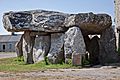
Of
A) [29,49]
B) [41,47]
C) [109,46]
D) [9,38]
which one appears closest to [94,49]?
[109,46]

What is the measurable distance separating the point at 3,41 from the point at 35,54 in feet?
194

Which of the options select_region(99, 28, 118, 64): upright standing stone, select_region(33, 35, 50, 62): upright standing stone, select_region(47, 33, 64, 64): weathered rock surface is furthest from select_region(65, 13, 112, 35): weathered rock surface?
select_region(33, 35, 50, 62): upright standing stone

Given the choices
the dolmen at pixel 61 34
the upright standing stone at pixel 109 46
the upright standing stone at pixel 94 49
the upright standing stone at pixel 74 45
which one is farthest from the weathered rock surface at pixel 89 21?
the upright standing stone at pixel 94 49

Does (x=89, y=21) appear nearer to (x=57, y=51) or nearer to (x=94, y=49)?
(x=57, y=51)

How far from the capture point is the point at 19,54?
88.6ft

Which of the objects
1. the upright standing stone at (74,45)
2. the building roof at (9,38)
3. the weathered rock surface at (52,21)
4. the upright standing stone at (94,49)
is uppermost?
the weathered rock surface at (52,21)

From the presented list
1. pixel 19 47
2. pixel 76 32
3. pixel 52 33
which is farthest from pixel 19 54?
pixel 76 32

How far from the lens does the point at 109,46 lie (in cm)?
2177

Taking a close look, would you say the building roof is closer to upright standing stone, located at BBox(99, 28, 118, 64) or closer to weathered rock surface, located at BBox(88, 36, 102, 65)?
weathered rock surface, located at BBox(88, 36, 102, 65)

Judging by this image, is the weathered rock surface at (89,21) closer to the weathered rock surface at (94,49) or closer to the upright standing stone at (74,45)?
the upright standing stone at (74,45)

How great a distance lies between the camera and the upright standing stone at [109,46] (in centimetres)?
2173

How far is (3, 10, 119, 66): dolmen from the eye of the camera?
19891 millimetres

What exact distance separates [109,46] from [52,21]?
448 centimetres

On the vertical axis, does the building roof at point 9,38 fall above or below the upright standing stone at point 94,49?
below
